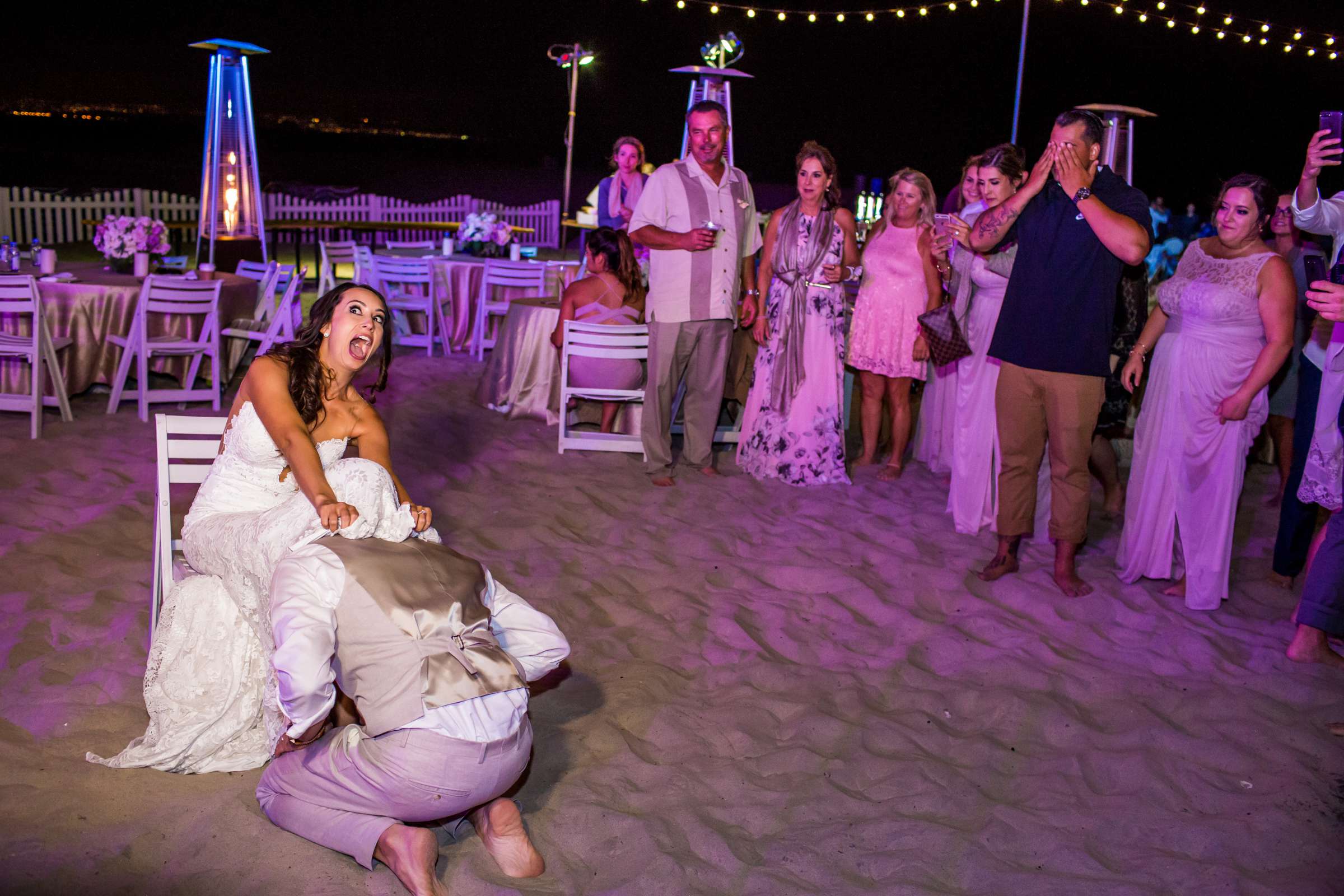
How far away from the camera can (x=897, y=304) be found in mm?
5551

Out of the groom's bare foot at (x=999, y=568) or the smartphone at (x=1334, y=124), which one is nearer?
the smartphone at (x=1334, y=124)

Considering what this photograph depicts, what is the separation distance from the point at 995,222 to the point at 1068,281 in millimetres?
361

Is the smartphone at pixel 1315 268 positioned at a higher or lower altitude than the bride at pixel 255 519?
higher

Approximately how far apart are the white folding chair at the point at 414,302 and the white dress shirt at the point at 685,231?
3.49 meters

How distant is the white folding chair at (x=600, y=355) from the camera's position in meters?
5.80

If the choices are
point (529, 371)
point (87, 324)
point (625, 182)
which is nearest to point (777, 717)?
point (529, 371)

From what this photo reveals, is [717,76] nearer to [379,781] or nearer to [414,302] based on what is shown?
[414,302]

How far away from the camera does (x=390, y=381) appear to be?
→ 715cm

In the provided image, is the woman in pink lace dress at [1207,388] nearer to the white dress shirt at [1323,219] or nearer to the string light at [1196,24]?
the white dress shirt at [1323,219]

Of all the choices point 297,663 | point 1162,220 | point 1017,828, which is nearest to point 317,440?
point 297,663

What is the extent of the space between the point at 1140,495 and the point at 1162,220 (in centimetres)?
983

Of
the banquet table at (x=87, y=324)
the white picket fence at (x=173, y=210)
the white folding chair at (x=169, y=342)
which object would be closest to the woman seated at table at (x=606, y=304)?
the white folding chair at (x=169, y=342)

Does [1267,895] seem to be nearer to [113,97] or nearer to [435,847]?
[435,847]

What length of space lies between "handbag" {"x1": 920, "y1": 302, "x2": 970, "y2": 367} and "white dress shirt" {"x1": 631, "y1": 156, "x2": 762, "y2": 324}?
3.31ft
